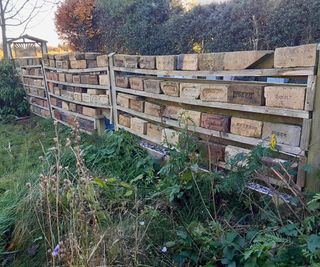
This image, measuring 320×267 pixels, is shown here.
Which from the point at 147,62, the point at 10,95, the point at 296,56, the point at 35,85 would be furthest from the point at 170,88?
the point at 10,95

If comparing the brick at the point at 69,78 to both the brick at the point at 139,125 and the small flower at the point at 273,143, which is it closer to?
the brick at the point at 139,125

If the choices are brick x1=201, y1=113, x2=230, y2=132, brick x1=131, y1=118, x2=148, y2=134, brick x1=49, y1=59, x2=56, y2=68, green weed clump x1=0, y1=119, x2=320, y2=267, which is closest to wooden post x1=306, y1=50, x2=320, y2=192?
green weed clump x1=0, y1=119, x2=320, y2=267

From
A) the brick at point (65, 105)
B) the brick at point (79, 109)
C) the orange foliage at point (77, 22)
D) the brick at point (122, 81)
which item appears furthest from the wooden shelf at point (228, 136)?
the orange foliage at point (77, 22)

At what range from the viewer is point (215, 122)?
2.51 metres

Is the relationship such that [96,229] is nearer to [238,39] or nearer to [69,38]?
[238,39]

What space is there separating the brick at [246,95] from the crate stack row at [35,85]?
4542 mm

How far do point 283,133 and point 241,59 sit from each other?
61 centimetres

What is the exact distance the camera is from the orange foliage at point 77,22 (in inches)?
359

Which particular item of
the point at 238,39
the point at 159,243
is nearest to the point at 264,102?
the point at 159,243

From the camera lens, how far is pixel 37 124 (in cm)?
584

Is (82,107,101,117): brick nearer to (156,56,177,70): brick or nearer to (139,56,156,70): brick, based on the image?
(139,56,156,70): brick

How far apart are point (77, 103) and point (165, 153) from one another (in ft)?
7.52

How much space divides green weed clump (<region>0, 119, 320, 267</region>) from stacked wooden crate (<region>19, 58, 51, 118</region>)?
12.5ft

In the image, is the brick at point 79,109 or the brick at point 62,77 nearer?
the brick at point 79,109
